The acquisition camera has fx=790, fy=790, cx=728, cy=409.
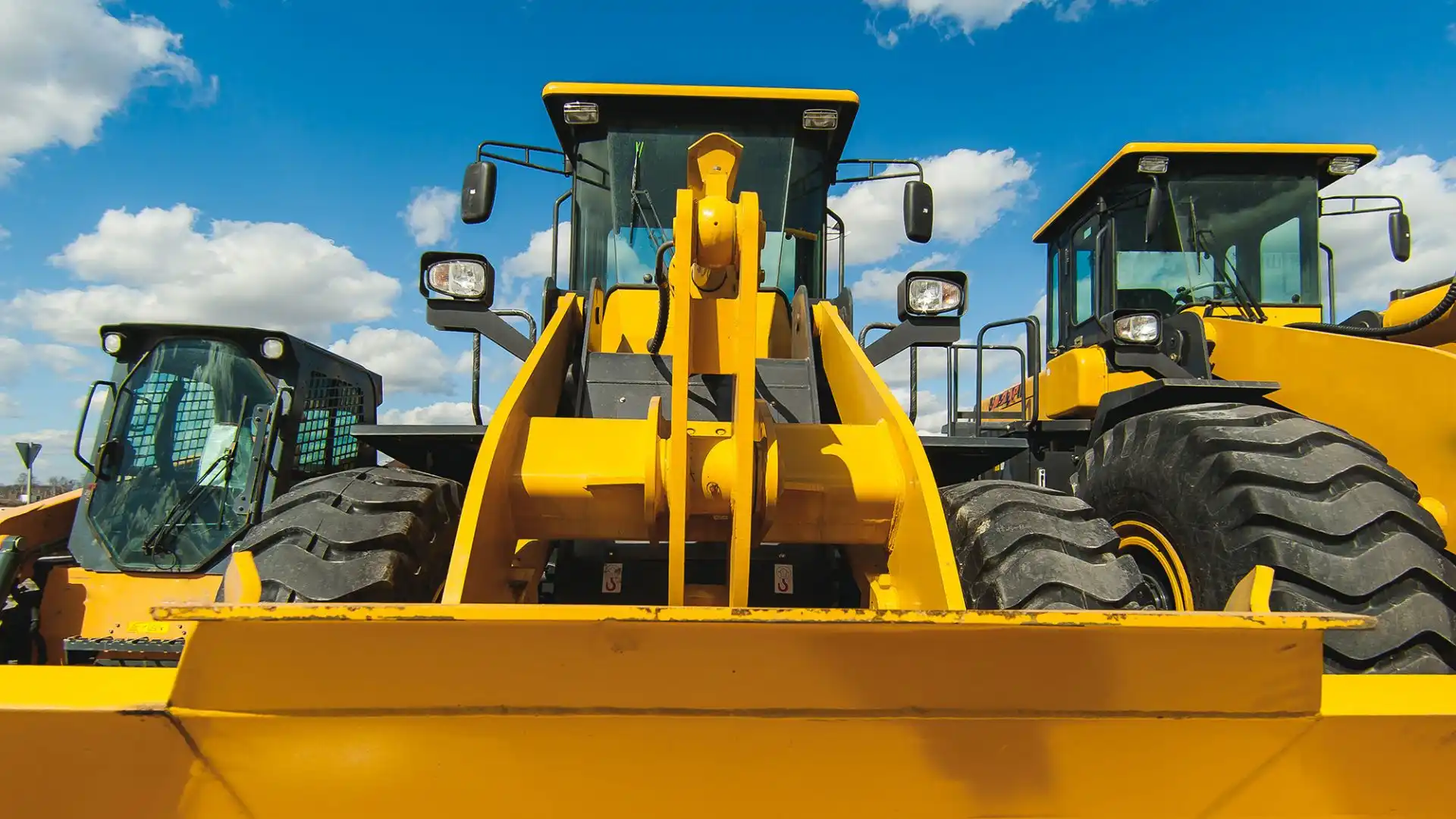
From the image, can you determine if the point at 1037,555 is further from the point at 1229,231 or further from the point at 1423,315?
the point at 1229,231

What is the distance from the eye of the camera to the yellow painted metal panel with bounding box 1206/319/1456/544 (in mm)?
3439

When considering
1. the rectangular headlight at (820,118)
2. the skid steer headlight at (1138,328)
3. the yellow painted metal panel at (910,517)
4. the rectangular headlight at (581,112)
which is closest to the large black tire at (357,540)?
the yellow painted metal panel at (910,517)

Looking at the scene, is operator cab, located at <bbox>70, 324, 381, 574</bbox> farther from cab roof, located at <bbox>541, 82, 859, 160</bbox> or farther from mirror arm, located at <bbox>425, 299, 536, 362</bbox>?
cab roof, located at <bbox>541, 82, 859, 160</bbox>

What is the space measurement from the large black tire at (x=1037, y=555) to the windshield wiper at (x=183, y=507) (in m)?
5.37

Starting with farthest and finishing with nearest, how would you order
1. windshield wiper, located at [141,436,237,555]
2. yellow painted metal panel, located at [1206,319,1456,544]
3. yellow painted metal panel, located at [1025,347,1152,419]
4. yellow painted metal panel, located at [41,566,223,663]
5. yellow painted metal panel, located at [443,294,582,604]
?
yellow painted metal panel, located at [1025,347,1152,419] → windshield wiper, located at [141,436,237,555] → yellow painted metal panel, located at [41,566,223,663] → yellow painted metal panel, located at [1206,319,1456,544] → yellow painted metal panel, located at [443,294,582,604]

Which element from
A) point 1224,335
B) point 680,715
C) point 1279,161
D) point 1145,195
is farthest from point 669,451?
point 1279,161

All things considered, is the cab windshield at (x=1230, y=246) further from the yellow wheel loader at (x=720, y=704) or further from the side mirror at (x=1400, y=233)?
the yellow wheel loader at (x=720, y=704)

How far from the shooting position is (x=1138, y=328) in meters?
5.18

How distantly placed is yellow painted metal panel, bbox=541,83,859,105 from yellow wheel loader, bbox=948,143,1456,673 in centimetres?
218

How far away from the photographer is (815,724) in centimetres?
166

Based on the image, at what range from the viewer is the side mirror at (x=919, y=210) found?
13.7ft

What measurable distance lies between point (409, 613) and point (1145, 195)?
22.2 ft

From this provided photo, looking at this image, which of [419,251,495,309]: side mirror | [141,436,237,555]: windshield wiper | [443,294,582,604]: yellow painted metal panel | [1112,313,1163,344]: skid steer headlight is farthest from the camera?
[141,436,237,555]: windshield wiper

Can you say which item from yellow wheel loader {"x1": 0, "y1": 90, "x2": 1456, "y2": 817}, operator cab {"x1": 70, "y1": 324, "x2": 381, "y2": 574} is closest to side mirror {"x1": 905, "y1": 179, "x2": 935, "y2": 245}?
yellow wheel loader {"x1": 0, "y1": 90, "x2": 1456, "y2": 817}
